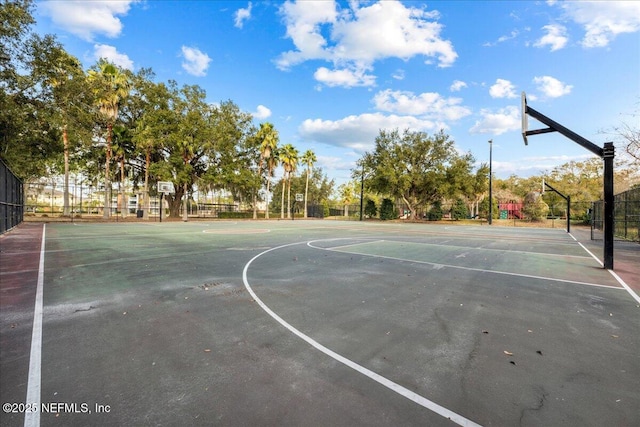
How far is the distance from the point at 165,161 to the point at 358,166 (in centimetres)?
2257

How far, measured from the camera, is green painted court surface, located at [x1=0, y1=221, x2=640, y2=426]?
7.92 ft

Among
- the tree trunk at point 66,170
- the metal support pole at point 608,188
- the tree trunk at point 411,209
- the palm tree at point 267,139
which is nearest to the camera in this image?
the metal support pole at point 608,188

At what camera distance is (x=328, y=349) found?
3434 mm

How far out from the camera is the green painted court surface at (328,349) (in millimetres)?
2414

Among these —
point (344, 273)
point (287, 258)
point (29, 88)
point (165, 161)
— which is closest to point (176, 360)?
point (344, 273)

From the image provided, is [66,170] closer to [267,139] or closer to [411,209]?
[267,139]

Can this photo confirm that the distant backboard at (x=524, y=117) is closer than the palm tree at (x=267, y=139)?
Yes

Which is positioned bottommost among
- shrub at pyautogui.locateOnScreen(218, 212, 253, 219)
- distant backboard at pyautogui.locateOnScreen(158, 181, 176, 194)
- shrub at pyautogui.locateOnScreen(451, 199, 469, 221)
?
shrub at pyautogui.locateOnScreen(218, 212, 253, 219)

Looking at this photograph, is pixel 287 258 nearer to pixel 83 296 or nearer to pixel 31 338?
pixel 83 296

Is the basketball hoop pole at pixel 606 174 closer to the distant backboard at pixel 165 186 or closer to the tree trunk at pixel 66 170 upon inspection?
the tree trunk at pixel 66 170

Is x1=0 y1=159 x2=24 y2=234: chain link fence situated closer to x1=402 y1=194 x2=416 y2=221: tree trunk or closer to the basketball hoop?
the basketball hoop

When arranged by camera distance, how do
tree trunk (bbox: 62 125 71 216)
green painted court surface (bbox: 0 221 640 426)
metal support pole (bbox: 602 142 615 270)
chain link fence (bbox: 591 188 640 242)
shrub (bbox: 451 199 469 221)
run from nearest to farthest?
green painted court surface (bbox: 0 221 640 426) → metal support pole (bbox: 602 142 615 270) → chain link fence (bbox: 591 188 640 242) → tree trunk (bbox: 62 125 71 216) → shrub (bbox: 451 199 469 221)

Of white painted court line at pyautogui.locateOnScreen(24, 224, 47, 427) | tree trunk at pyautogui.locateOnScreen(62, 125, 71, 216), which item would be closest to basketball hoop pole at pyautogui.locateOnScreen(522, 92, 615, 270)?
white painted court line at pyautogui.locateOnScreen(24, 224, 47, 427)

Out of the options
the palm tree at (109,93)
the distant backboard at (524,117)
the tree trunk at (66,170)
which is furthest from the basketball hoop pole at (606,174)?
the palm tree at (109,93)
